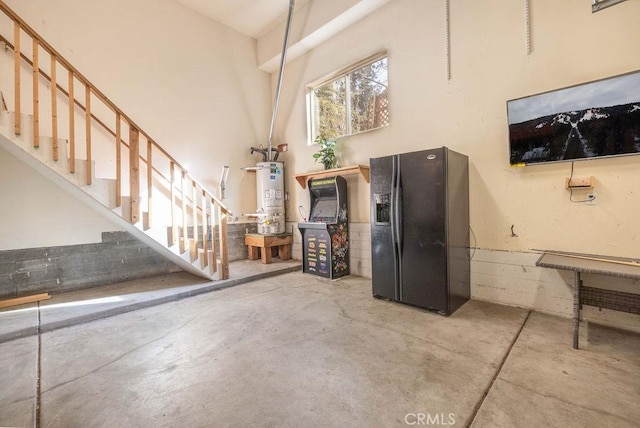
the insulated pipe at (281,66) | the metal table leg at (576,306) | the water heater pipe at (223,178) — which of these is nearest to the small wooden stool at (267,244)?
the water heater pipe at (223,178)

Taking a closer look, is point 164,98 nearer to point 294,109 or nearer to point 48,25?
point 48,25

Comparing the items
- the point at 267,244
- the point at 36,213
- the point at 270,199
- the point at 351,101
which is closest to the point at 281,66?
the point at 351,101

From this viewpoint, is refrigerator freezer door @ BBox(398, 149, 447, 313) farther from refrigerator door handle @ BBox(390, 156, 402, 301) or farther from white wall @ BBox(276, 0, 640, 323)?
white wall @ BBox(276, 0, 640, 323)

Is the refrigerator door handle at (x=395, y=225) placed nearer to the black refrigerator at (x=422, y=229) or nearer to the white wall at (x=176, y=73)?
the black refrigerator at (x=422, y=229)

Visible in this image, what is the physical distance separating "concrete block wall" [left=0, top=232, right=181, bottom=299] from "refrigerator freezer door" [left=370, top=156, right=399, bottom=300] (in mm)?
3619

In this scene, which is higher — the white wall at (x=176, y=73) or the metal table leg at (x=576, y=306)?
the white wall at (x=176, y=73)

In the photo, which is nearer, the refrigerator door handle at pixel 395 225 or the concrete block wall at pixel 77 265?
the refrigerator door handle at pixel 395 225

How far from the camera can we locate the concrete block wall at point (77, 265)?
345 centimetres

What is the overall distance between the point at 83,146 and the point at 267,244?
123 inches

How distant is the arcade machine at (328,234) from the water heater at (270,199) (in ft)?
3.25

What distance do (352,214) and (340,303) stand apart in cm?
175

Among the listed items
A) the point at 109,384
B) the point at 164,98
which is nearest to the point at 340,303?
the point at 109,384

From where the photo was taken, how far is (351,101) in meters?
4.79

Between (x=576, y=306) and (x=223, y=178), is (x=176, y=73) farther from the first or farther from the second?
(x=576, y=306)
